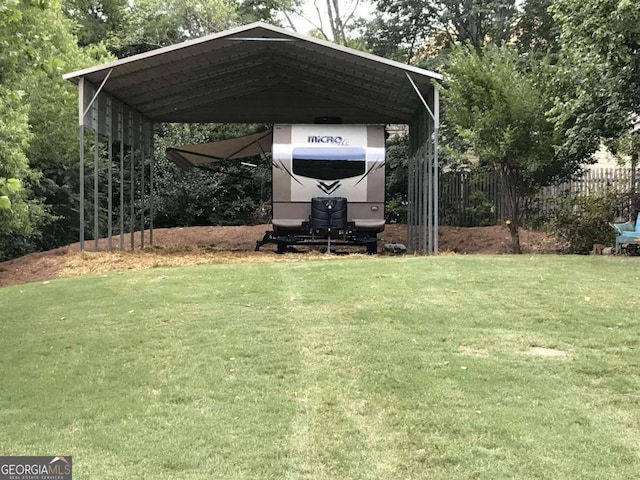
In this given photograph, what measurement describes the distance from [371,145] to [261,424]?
11232 mm

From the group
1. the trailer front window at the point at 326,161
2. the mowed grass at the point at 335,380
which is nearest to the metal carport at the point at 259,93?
the trailer front window at the point at 326,161

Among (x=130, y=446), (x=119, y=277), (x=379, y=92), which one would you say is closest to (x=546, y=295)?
(x=130, y=446)

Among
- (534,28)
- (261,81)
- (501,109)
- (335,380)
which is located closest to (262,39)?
(261,81)

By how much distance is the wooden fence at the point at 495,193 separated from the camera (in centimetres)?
1597

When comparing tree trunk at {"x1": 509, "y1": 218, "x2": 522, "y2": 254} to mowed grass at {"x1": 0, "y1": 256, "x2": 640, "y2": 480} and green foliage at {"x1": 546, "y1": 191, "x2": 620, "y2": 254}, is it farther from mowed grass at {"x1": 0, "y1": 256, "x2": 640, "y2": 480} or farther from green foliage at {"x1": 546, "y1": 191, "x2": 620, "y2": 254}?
mowed grass at {"x1": 0, "y1": 256, "x2": 640, "y2": 480}

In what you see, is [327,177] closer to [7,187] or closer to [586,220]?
[586,220]

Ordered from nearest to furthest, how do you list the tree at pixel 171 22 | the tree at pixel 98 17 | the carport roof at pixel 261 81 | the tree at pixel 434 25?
the carport roof at pixel 261 81 < the tree at pixel 434 25 < the tree at pixel 171 22 < the tree at pixel 98 17

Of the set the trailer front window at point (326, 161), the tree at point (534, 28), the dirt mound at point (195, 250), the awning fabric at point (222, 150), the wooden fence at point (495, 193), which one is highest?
the tree at point (534, 28)

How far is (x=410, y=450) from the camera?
362 cm

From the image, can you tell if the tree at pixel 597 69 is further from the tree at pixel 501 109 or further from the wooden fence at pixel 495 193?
the wooden fence at pixel 495 193

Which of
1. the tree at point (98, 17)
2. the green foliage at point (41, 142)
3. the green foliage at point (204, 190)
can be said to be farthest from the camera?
the tree at point (98, 17)

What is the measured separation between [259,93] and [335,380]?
1405 cm

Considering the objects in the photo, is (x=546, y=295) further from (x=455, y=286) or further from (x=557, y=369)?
(x=557, y=369)

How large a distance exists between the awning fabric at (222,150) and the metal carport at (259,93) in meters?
0.99
